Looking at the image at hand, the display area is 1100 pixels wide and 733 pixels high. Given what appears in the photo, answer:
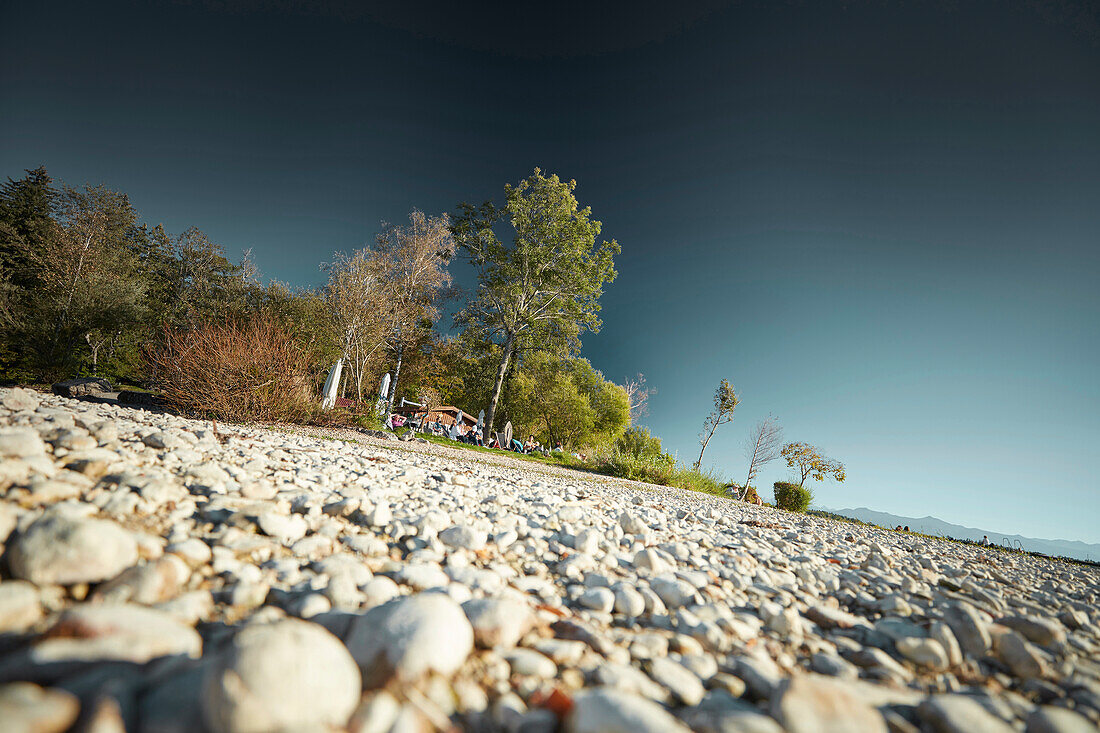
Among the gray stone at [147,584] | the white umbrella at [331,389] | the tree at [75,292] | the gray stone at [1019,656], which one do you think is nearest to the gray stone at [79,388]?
the white umbrella at [331,389]

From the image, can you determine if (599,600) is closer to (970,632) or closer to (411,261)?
(970,632)

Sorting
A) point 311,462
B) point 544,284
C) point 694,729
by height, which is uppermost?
point 544,284

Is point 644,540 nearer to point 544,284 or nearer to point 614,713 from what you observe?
point 614,713

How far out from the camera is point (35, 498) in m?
1.57

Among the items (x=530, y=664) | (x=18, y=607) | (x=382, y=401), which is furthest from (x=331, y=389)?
(x=530, y=664)

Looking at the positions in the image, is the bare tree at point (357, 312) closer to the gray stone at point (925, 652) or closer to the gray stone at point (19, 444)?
the gray stone at point (19, 444)

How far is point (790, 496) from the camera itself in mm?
14430

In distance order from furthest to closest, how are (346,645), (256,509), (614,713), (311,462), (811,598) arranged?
(311,462)
(811,598)
(256,509)
(346,645)
(614,713)

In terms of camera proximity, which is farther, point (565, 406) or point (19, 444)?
point (565, 406)

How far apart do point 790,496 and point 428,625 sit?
17.0 meters

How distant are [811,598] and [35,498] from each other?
3723mm

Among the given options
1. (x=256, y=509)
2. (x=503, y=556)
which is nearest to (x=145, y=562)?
(x=256, y=509)

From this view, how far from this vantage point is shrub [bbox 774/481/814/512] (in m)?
14.4

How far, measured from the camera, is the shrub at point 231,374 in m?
6.96
